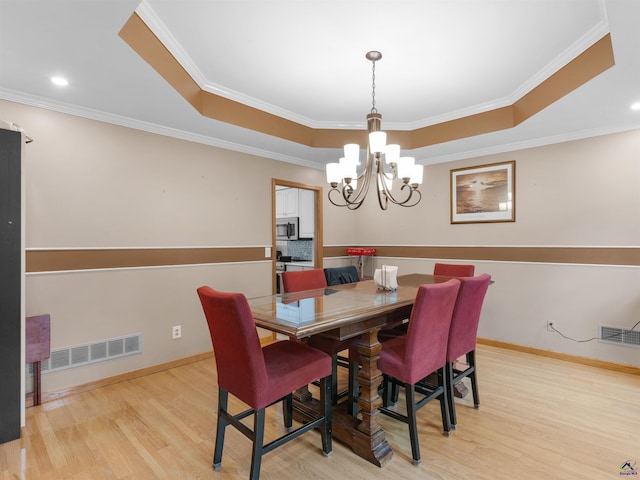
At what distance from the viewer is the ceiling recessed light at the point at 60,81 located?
7.46 feet

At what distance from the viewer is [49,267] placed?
2641mm

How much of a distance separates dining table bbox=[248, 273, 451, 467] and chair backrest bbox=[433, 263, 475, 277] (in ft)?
4.22

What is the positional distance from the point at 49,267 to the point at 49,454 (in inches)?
52.0

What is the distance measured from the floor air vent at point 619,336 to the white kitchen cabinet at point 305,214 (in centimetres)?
403

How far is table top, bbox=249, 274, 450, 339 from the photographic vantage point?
1.65 m

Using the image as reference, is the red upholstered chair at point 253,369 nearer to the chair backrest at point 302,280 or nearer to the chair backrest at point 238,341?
the chair backrest at point 238,341

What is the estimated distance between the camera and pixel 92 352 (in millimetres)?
2822

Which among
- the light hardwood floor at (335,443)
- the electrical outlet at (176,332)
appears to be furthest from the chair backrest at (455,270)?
the electrical outlet at (176,332)

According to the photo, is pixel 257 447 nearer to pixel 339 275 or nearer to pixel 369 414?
pixel 369 414

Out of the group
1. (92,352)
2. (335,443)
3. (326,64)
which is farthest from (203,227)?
(335,443)

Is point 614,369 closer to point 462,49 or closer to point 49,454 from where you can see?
point 462,49

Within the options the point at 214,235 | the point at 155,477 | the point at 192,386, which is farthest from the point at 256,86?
the point at 155,477

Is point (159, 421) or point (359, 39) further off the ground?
point (359, 39)

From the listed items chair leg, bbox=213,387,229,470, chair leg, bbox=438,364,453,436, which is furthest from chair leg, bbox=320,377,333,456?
chair leg, bbox=438,364,453,436
